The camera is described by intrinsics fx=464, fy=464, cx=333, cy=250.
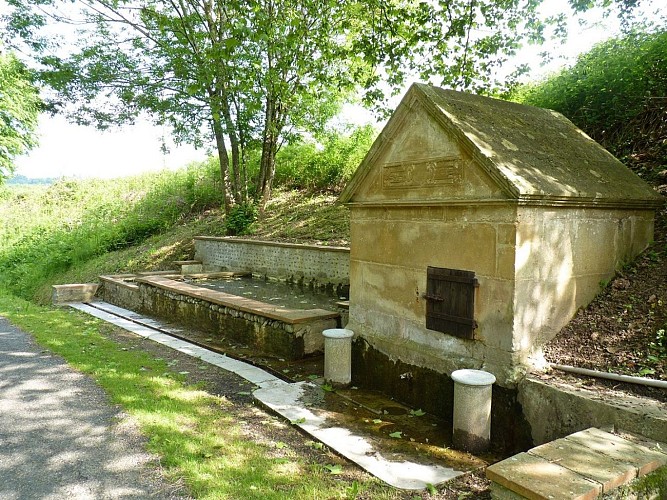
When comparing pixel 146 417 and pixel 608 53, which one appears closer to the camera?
pixel 146 417

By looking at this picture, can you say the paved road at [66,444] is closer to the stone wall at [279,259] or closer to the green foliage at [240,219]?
the stone wall at [279,259]

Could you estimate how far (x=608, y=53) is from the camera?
907 cm

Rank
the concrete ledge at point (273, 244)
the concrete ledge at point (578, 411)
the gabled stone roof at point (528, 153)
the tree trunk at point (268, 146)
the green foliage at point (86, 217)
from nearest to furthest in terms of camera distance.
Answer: the concrete ledge at point (578, 411) → the gabled stone roof at point (528, 153) → the concrete ledge at point (273, 244) → the tree trunk at point (268, 146) → the green foliage at point (86, 217)

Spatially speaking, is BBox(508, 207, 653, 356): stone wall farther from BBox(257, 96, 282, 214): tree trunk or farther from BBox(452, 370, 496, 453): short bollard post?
BBox(257, 96, 282, 214): tree trunk

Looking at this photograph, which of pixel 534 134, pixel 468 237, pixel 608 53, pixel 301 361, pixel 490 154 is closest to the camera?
pixel 490 154

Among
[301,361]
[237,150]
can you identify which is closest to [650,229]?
[301,361]

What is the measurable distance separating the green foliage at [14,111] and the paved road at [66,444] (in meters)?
13.7

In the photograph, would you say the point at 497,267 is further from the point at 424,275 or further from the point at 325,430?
the point at 325,430

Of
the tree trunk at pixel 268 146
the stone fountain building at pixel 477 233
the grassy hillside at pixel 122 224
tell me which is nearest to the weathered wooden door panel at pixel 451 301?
the stone fountain building at pixel 477 233

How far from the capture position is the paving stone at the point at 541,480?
274cm

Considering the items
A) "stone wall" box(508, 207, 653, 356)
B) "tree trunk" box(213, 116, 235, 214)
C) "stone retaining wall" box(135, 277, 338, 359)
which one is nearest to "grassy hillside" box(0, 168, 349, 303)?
"tree trunk" box(213, 116, 235, 214)

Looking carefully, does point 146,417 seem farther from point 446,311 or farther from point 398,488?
point 446,311

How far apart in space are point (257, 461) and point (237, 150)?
43.6 feet

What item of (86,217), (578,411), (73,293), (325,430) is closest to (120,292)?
(73,293)
